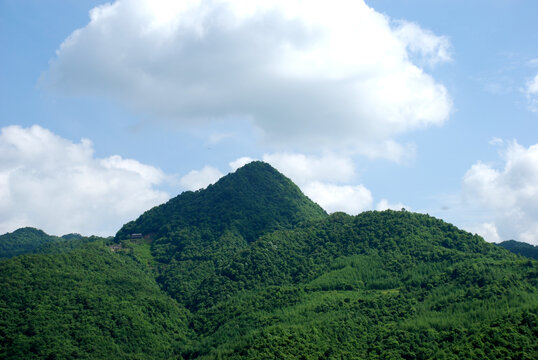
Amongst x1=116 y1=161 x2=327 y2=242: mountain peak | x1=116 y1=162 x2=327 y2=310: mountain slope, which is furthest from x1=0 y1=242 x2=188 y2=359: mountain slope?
x1=116 y1=161 x2=327 y2=242: mountain peak

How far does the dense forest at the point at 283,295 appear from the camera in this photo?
94375 mm

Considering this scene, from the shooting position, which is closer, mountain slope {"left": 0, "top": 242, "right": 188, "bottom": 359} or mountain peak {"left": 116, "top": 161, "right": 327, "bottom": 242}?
mountain slope {"left": 0, "top": 242, "right": 188, "bottom": 359}

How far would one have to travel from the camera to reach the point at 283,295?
121 meters

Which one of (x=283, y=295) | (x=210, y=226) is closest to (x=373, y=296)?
(x=283, y=295)

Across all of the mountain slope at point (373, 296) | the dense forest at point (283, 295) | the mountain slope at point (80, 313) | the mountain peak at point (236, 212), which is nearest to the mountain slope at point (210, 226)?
the mountain peak at point (236, 212)

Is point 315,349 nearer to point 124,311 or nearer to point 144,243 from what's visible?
point 124,311

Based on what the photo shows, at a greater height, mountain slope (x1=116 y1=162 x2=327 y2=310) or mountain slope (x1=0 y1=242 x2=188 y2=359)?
mountain slope (x1=116 y1=162 x2=327 y2=310)

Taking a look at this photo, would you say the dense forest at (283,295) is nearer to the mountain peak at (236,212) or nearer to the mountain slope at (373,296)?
the mountain slope at (373,296)

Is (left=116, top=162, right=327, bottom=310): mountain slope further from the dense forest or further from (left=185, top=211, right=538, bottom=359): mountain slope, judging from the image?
(left=185, top=211, right=538, bottom=359): mountain slope

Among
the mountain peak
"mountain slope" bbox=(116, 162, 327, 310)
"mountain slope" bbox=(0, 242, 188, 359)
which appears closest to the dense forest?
"mountain slope" bbox=(0, 242, 188, 359)

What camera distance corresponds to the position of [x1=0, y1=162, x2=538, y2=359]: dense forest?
94.4 m

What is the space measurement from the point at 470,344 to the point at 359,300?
1281 inches

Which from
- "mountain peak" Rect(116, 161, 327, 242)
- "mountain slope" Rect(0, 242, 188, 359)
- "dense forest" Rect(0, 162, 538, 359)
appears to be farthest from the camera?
"mountain peak" Rect(116, 161, 327, 242)

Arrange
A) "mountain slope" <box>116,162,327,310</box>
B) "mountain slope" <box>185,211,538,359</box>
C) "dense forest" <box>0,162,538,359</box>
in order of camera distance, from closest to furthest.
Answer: "mountain slope" <box>185,211,538,359</box>
"dense forest" <box>0,162,538,359</box>
"mountain slope" <box>116,162,327,310</box>
